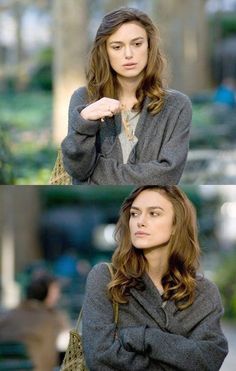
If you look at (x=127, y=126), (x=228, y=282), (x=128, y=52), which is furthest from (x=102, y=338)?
(x=228, y=282)

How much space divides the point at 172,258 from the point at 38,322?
3.08 m

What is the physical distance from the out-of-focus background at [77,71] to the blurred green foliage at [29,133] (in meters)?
0.01

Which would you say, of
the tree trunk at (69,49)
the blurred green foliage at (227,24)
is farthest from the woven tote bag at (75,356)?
the blurred green foliage at (227,24)

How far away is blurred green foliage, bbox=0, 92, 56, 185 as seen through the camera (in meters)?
11.7

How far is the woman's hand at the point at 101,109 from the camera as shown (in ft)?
13.2

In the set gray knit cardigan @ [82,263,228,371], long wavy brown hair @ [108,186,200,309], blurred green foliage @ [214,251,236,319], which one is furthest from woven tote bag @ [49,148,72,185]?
blurred green foliage @ [214,251,236,319]

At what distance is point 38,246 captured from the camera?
13688 millimetres

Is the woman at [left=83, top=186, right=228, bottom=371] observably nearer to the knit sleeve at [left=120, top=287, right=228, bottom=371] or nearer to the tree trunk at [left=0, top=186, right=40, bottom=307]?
the knit sleeve at [left=120, top=287, right=228, bottom=371]

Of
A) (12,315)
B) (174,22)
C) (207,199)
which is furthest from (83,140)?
(174,22)

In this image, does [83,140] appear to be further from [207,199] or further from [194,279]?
[207,199]

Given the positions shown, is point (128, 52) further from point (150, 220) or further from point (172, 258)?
point (172, 258)

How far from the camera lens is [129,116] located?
4.26m

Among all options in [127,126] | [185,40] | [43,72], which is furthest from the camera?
[43,72]

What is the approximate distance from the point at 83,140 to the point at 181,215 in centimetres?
42
